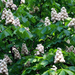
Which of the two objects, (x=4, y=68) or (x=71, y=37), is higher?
(x=71, y=37)

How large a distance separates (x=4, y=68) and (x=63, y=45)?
2033 mm

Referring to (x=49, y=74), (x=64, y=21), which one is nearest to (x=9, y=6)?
(x=64, y=21)

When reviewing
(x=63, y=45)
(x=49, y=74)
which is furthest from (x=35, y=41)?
(x=49, y=74)

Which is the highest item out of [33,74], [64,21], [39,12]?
[39,12]

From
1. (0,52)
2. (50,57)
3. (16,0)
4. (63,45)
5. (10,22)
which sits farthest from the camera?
(16,0)

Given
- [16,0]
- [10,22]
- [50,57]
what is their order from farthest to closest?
1. [16,0]
2. [10,22]
3. [50,57]

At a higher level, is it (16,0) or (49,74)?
(16,0)

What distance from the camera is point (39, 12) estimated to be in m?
7.91

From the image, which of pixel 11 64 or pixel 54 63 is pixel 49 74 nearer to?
pixel 54 63

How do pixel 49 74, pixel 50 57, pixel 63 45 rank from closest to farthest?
1. pixel 49 74
2. pixel 50 57
3. pixel 63 45

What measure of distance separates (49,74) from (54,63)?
0.51 metres

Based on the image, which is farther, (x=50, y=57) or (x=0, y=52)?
(x=0, y=52)

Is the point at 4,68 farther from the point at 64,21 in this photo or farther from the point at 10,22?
Answer: the point at 64,21

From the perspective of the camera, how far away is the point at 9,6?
607cm
